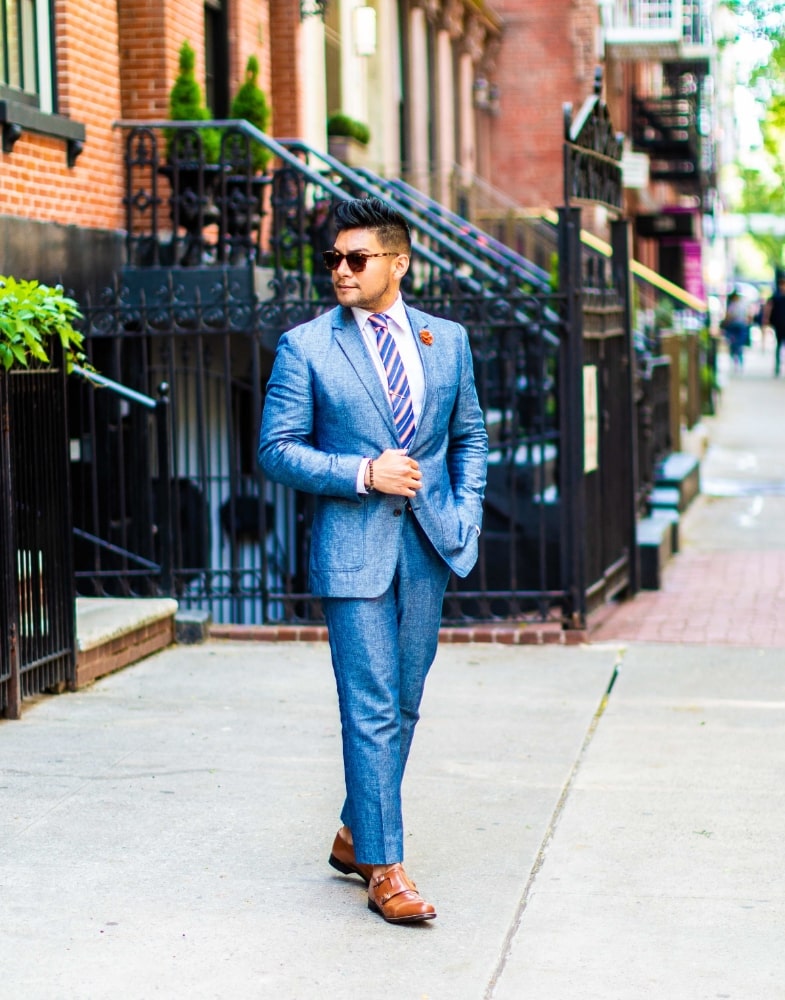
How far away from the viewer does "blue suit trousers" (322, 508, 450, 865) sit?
15.0 feet

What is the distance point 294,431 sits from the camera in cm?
467

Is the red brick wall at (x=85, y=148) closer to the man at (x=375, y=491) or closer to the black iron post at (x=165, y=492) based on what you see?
the black iron post at (x=165, y=492)

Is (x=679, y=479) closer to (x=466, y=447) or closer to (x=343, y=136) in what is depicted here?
(x=343, y=136)

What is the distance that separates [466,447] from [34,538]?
2.76m

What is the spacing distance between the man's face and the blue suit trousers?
580mm

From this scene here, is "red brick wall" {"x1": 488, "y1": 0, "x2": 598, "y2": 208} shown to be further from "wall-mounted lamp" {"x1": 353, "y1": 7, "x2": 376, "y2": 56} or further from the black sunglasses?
the black sunglasses

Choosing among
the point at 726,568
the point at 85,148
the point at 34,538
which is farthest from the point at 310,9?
the point at 34,538

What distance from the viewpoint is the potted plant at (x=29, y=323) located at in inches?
260

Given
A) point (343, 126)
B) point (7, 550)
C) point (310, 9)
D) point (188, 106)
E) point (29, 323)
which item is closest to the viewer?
point (7, 550)

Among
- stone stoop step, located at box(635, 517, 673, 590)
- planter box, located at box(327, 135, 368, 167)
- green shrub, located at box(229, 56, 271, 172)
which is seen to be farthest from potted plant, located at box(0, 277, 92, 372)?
planter box, located at box(327, 135, 368, 167)

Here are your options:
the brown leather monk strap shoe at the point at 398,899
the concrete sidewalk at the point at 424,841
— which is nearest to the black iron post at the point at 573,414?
the concrete sidewalk at the point at 424,841

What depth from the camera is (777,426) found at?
24094 millimetres

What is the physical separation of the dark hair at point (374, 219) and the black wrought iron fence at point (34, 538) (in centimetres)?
253

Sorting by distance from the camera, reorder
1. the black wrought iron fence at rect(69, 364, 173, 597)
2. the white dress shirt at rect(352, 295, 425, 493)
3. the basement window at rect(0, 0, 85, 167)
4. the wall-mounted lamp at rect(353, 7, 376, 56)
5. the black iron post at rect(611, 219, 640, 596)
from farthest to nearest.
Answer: the wall-mounted lamp at rect(353, 7, 376, 56) → the black iron post at rect(611, 219, 640, 596) → the basement window at rect(0, 0, 85, 167) → the black wrought iron fence at rect(69, 364, 173, 597) → the white dress shirt at rect(352, 295, 425, 493)
